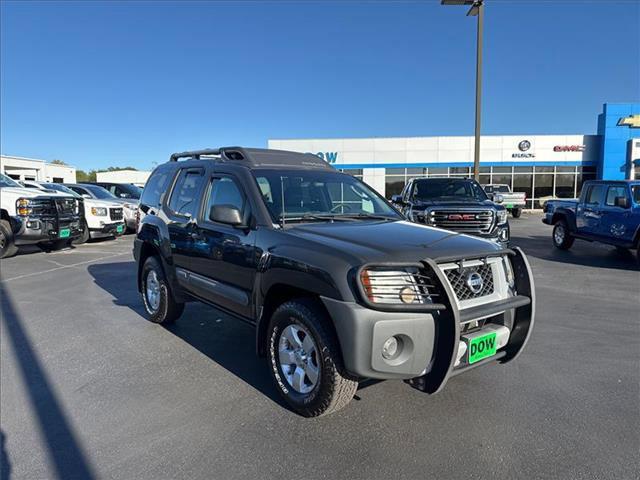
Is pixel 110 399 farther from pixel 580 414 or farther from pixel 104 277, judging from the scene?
pixel 104 277

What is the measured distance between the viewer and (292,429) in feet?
10.1

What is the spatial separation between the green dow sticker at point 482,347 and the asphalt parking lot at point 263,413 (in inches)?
20.2

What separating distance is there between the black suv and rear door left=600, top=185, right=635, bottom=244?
299 inches

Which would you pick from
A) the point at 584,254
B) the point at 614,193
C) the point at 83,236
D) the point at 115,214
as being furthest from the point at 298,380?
the point at 115,214

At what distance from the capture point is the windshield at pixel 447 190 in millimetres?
9922

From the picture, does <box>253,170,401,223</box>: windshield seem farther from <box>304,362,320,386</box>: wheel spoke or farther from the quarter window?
<box>304,362,320,386</box>: wheel spoke

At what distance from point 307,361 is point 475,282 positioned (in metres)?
1.29

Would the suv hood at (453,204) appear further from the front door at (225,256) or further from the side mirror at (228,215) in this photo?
the side mirror at (228,215)

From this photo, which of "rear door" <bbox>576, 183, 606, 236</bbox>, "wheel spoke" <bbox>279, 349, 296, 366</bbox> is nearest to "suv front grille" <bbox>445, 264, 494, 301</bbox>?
"wheel spoke" <bbox>279, 349, 296, 366</bbox>

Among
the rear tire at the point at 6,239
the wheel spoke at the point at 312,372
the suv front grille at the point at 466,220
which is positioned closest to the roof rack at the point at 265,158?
the wheel spoke at the point at 312,372

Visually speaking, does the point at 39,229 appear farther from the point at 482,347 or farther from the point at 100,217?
the point at 482,347

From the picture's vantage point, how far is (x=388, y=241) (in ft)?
10.3

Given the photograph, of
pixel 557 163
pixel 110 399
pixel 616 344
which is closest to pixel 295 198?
pixel 110 399

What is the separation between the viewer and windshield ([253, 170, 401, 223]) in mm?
3912
